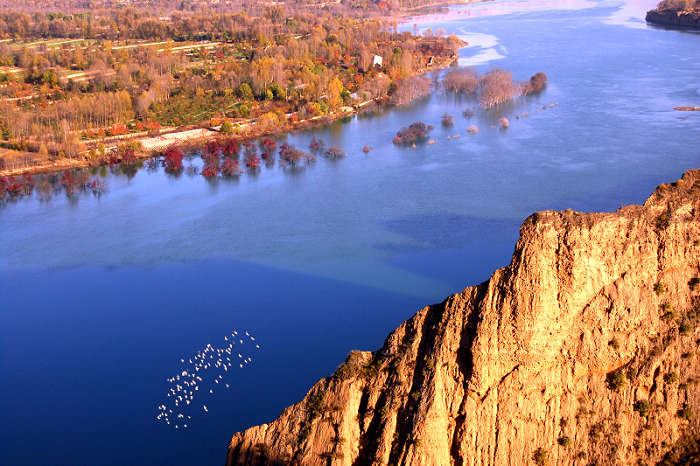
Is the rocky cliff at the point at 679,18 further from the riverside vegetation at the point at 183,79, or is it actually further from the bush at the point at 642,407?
the bush at the point at 642,407

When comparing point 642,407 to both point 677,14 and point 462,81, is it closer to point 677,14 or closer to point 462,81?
point 462,81

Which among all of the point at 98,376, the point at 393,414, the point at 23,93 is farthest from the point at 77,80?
the point at 393,414

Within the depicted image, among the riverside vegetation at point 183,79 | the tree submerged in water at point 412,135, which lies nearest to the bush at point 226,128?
the riverside vegetation at point 183,79

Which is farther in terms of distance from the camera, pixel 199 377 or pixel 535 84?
pixel 535 84

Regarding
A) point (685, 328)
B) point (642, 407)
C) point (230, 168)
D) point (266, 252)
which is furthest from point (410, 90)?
point (642, 407)

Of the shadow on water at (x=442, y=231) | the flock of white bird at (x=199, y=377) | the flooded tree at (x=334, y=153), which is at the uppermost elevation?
the flooded tree at (x=334, y=153)
